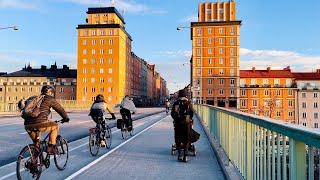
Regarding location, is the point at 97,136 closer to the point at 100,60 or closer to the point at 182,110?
the point at 182,110

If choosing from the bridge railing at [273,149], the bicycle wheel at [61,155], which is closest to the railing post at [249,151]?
the bridge railing at [273,149]

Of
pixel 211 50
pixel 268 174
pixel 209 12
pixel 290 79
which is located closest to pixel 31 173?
pixel 268 174

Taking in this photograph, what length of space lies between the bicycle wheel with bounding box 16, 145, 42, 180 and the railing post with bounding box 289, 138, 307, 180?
4.72m

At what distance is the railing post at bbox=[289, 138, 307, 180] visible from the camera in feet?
11.8

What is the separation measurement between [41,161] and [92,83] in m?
110

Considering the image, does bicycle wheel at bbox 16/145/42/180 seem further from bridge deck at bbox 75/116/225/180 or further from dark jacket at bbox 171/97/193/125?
dark jacket at bbox 171/97/193/125

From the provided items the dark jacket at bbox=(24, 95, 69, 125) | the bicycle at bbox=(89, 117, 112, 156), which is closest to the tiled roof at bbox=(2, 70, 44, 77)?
the bicycle at bbox=(89, 117, 112, 156)

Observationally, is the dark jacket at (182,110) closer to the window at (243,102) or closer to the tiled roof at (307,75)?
the window at (243,102)

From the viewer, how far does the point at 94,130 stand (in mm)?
11367

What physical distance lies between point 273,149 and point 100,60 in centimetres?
11289

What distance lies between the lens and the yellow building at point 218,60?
109000mm

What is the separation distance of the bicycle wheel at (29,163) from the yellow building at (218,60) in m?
101

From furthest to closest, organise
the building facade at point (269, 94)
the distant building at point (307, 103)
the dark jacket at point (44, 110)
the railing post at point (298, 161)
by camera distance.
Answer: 1. the distant building at point (307, 103)
2. the building facade at point (269, 94)
3. the dark jacket at point (44, 110)
4. the railing post at point (298, 161)

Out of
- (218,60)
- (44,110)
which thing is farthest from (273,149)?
(218,60)
